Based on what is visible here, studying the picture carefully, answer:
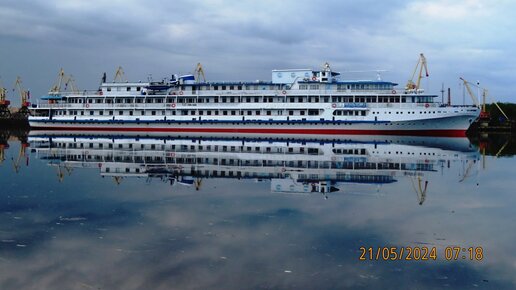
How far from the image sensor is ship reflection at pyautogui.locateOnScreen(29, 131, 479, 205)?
2402 centimetres

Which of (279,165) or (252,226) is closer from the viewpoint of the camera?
(252,226)

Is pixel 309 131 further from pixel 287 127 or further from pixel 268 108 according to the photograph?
pixel 268 108

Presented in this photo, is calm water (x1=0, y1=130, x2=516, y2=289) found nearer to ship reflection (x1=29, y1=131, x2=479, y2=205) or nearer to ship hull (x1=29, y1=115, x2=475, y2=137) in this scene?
ship reflection (x1=29, y1=131, x2=479, y2=205)

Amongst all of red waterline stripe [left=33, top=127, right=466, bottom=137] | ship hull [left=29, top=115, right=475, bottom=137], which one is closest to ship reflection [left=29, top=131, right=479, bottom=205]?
ship hull [left=29, top=115, right=475, bottom=137]

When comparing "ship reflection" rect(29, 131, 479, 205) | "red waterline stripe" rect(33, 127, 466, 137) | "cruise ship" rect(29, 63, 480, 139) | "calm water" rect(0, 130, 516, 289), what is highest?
"cruise ship" rect(29, 63, 480, 139)

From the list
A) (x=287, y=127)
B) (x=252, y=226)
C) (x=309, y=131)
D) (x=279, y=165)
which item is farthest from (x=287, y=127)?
(x=252, y=226)

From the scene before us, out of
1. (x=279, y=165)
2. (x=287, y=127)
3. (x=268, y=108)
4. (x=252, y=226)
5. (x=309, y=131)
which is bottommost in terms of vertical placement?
(x=252, y=226)

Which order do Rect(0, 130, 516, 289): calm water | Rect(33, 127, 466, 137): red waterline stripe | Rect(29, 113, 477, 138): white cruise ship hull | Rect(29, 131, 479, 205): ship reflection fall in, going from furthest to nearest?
Rect(33, 127, 466, 137): red waterline stripe, Rect(29, 113, 477, 138): white cruise ship hull, Rect(29, 131, 479, 205): ship reflection, Rect(0, 130, 516, 289): calm water

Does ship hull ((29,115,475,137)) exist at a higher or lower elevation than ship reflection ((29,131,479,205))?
higher

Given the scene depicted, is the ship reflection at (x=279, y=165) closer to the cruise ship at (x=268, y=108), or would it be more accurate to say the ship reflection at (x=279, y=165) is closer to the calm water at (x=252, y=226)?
the calm water at (x=252, y=226)

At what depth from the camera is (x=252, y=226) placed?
50.0ft

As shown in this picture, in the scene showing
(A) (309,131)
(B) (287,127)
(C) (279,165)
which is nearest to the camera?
(C) (279,165)

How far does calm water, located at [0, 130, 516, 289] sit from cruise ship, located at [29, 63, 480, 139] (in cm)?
3454

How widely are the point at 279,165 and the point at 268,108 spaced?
37.7 m
